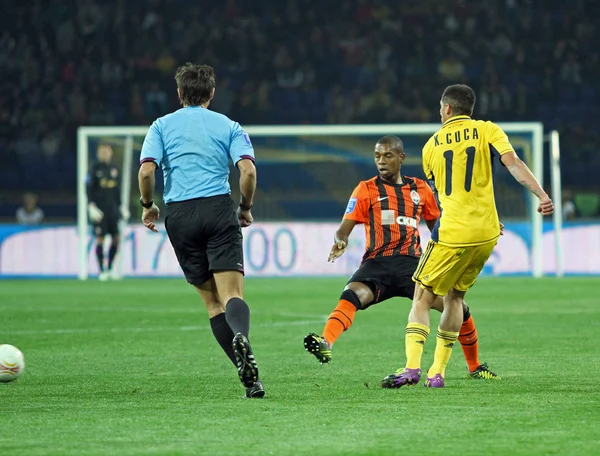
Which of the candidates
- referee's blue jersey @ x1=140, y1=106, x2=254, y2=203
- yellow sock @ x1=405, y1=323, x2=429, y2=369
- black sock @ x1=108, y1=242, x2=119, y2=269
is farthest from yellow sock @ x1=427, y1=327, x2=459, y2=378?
black sock @ x1=108, y1=242, x2=119, y2=269

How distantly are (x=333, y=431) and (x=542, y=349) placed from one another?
4244 mm

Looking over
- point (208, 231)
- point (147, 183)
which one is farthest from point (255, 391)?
point (147, 183)

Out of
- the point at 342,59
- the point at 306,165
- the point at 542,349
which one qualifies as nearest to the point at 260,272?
the point at 306,165

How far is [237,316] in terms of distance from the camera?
5965 mm

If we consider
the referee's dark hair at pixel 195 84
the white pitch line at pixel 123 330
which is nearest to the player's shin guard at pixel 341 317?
the referee's dark hair at pixel 195 84

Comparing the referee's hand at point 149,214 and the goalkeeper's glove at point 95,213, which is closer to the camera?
the referee's hand at point 149,214

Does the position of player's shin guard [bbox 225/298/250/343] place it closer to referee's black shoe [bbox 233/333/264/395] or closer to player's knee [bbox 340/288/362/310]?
referee's black shoe [bbox 233/333/264/395]

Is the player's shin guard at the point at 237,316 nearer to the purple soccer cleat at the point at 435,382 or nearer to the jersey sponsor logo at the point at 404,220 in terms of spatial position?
the purple soccer cleat at the point at 435,382

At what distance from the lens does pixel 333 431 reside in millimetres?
4727

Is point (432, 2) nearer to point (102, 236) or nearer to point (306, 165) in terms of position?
point (306, 165)

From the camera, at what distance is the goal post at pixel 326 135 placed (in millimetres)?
20375

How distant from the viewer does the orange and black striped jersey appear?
7.29 m

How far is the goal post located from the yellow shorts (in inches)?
554

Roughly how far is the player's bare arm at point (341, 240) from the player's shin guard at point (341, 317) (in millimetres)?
272
